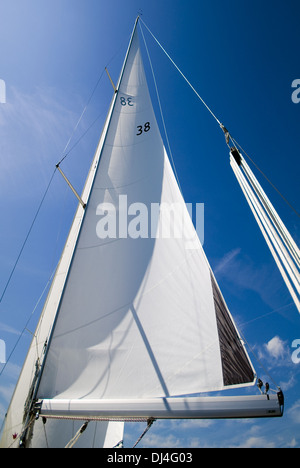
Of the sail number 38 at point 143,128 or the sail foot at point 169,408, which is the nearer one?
the sail foot at point 169,408

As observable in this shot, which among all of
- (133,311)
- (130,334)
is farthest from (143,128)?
(130,334)

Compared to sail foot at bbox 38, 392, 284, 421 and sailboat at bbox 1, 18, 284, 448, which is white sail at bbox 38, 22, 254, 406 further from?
sail foot at bbox 38, 392, 284, 421

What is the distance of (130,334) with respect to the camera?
3.20 m

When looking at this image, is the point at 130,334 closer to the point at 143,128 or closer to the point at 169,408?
the point at 169,408

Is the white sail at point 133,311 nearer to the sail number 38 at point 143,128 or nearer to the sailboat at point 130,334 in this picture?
the sailboat at point 130,334

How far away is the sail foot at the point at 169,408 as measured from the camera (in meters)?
2.07

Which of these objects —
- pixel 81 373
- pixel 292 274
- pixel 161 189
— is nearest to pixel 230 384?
pixel 292 274

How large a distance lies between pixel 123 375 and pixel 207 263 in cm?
218

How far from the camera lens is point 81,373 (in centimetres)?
296

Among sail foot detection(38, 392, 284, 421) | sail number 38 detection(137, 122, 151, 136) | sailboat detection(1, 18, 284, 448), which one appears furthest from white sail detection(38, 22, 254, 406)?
sail number 38 detection(137, 122, 151, 136)

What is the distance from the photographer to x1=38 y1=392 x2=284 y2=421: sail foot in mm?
2072

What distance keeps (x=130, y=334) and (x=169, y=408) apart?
1.15 meters

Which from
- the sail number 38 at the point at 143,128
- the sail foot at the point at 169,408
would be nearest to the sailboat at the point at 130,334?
the sail foot at the point at 169,408
